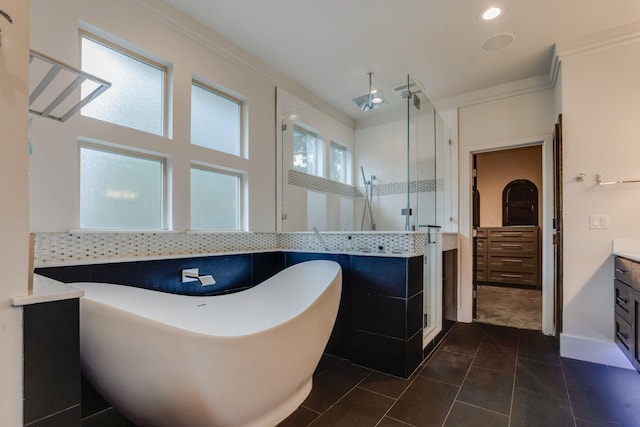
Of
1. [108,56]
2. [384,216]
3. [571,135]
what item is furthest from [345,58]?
[571,135]

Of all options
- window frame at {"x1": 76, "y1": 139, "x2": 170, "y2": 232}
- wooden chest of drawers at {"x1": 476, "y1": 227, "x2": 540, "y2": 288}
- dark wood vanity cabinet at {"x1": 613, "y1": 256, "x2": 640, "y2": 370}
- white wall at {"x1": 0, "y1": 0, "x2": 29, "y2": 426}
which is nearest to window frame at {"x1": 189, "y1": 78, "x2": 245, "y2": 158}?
window frame at {"x1": 76, "y1": 139, "x2": 170, "y2": 232}

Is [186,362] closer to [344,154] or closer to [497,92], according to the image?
[344,154]

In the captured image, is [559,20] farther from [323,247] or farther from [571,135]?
[323,247]

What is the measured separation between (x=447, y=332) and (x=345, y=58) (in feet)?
8.92

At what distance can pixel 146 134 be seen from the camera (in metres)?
1.92

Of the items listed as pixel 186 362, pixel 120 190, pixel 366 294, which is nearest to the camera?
pixel 186 362

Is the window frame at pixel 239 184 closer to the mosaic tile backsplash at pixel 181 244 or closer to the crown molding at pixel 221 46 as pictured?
the mosaic tile backsplash at pixel 181 244

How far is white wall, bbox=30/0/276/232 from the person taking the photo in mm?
1507

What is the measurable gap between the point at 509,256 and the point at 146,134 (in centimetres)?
539

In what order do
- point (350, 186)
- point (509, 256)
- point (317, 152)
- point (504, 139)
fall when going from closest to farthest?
point (504, 139) < point (317, 152) < point (350, 186) < point (509, 256)

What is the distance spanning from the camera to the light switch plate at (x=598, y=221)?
2.28 meters

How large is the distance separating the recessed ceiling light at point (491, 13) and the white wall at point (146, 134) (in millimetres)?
1797

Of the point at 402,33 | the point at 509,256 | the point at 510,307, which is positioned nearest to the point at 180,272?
the point at 402,33

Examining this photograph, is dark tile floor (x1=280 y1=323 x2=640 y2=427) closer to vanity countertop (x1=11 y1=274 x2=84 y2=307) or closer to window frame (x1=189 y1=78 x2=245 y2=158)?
vanity countertop (x1=11 y1=274 x2=84 y2=307)
